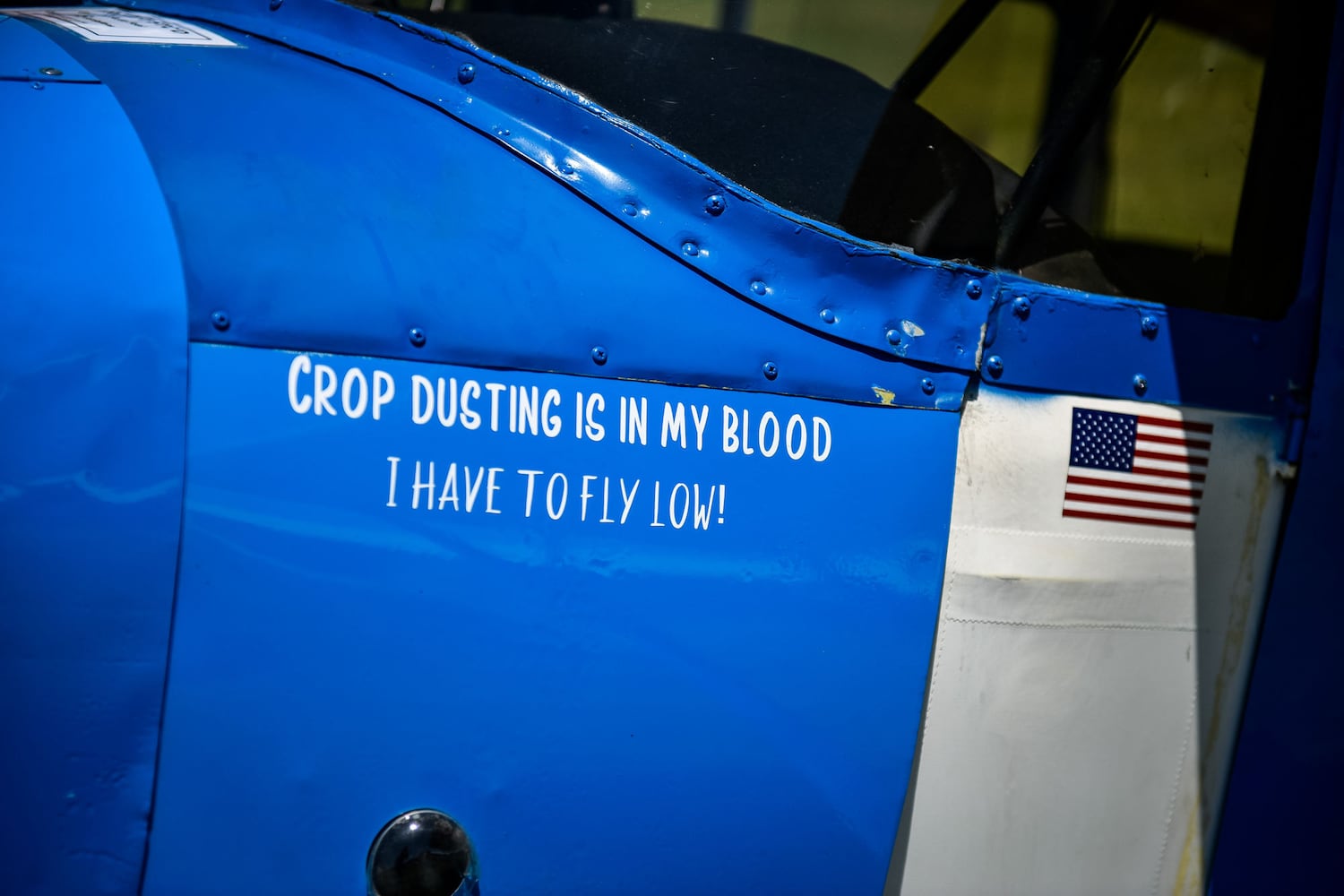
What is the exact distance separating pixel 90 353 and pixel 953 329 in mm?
1101

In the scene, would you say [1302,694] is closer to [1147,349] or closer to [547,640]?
[1147,349]

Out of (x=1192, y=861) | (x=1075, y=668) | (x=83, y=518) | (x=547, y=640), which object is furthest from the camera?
(x=1192, y=861)

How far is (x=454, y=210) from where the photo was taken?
137 centimetres

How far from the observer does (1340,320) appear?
5.69ft

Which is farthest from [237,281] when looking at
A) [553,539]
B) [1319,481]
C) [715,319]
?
[1319,481]

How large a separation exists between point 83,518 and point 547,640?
0.54 meters

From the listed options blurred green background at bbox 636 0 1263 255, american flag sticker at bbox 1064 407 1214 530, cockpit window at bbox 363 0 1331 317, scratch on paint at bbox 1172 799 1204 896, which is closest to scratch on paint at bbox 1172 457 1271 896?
scratch on paint at bbox 1172 799 1204 896

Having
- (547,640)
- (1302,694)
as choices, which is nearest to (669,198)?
(547,640)

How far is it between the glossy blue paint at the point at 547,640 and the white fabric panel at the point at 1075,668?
8 centimetres

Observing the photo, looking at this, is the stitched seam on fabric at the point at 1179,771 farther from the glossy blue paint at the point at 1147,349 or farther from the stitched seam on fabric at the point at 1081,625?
the glossy blue paint at the point at 1147,349

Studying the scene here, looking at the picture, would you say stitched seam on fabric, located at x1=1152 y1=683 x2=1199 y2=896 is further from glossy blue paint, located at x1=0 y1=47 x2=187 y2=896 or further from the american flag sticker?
glossy blue paint, located at x1=0 y1=47 x2=187 y2=896

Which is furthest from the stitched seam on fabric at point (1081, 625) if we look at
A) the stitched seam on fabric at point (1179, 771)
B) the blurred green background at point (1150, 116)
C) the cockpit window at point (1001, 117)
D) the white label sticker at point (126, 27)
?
the white label sticker at point (126, 27)

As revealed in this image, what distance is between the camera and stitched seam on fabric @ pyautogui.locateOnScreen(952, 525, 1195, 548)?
1.53m

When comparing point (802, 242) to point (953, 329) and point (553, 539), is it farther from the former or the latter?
point (553, 539)
